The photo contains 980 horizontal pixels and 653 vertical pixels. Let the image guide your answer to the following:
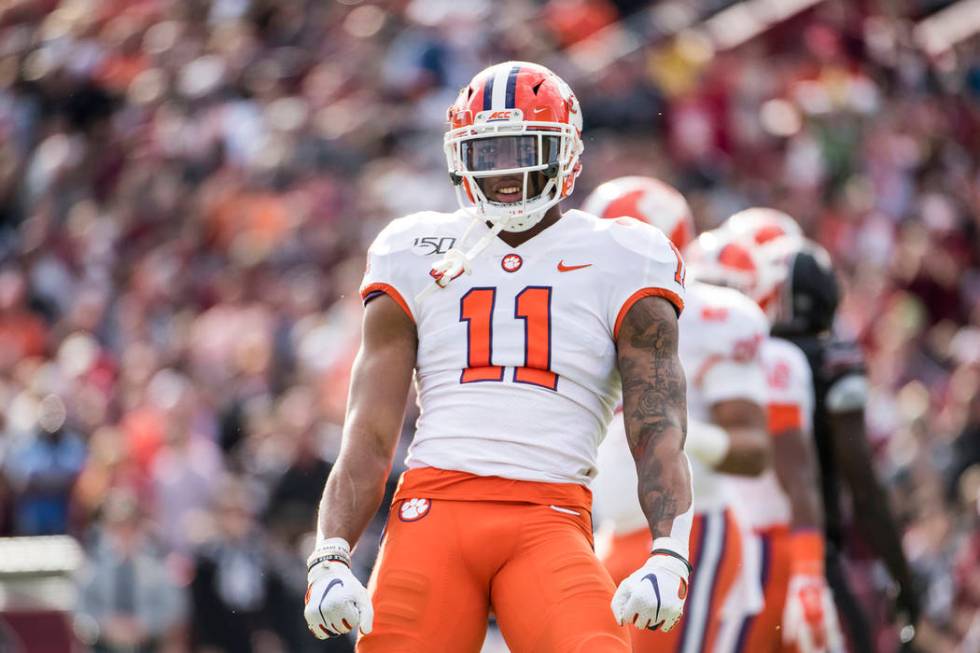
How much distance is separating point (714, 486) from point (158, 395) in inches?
254

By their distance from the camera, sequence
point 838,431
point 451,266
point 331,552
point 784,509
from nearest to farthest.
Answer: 1. point 331,552
2. point 451,266
3. point 784,509
4. point 838,431

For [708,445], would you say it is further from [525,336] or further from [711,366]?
[525,336]

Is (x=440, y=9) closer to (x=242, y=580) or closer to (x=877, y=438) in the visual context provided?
(x=877, y=438)

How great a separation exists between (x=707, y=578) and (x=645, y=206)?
4.26ft

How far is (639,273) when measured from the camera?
14.4ft

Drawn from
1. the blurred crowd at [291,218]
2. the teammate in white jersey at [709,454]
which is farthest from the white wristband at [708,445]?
the blurred crowd at [291,218]

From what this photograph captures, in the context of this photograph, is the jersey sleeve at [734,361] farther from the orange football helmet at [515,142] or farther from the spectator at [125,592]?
the spectator at [125,592]

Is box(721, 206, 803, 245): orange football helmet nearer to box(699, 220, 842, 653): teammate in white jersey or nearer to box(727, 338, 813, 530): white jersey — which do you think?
box(699, 220, 842, 653): teammate in white jersey

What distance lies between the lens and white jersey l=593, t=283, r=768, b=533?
5766 millimetres

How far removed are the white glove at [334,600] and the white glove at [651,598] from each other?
0.56m

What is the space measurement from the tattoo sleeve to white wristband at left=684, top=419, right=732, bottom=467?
1283 millimetres

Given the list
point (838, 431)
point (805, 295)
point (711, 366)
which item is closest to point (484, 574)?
point (711, 366)

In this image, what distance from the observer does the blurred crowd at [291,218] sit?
33.9ft

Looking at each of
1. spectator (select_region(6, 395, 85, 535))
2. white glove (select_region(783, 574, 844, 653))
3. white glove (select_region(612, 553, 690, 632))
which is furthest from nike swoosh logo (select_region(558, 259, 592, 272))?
spectator (select_region(6, 395, 85, 535))
